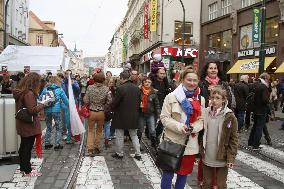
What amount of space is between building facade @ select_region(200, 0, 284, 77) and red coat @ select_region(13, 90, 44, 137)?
1746cm

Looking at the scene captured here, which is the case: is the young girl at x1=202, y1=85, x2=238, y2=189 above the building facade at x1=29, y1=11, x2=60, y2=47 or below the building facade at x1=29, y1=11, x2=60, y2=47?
below

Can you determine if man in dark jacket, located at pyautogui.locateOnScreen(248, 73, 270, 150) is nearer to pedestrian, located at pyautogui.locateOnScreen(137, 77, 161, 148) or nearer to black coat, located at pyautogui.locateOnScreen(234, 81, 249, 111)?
pedestrian, located at pyautogui.locateOnScreen(137, 77, 161, 148)

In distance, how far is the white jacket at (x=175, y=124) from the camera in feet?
15.4

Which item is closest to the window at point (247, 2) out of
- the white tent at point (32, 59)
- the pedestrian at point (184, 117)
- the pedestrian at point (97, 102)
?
the white tent at point (32, 59)

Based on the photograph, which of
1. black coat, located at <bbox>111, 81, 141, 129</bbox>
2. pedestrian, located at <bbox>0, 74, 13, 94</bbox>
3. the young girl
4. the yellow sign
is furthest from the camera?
the yellow sign

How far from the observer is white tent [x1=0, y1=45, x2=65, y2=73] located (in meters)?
18.3

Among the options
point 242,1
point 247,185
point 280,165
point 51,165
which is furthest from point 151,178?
point 242,1

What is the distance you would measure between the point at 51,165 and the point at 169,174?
11.1 ft

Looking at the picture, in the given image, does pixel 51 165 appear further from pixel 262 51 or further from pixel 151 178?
pixel 262 51

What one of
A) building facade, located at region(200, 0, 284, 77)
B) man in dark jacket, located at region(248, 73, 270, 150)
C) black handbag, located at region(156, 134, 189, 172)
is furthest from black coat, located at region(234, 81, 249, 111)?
building facade, located at region(200, 0, 284, 77)

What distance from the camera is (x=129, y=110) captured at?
818 cm

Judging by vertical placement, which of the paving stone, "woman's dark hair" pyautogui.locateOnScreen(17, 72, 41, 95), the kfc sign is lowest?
the paving stone

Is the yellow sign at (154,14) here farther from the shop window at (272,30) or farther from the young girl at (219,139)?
the young girl at (219,139)

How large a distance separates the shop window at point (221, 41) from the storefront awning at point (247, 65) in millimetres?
2272
